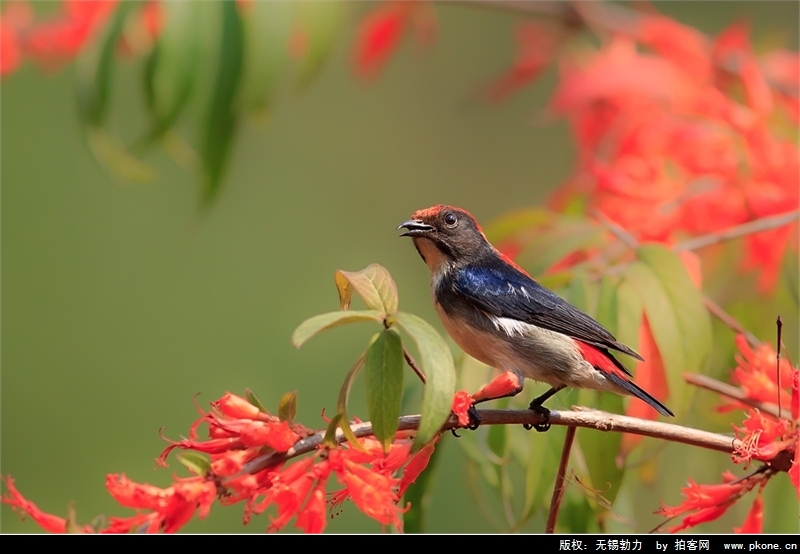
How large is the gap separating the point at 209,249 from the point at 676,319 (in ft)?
11.7

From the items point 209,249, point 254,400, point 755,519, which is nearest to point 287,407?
point 254,400

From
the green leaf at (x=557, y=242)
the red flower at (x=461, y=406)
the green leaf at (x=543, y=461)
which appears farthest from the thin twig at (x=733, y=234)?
the red flower at (x=461, y=406)

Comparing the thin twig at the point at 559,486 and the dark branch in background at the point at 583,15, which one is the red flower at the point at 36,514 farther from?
the dark branch in background at the point at 583,15

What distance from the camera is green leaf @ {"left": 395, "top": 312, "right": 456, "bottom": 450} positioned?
31.8 inches

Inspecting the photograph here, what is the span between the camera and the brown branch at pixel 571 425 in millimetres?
953

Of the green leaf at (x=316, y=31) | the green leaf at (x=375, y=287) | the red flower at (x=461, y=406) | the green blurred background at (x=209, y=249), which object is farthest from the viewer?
the green blurred background at (x=209, y=249)

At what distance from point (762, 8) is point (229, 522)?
335cm

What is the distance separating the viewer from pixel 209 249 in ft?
14.9

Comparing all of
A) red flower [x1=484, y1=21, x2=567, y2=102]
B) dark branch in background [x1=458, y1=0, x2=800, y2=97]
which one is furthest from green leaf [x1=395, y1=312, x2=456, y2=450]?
red flower [x1=484, y1=21, x2=567, y2=102]

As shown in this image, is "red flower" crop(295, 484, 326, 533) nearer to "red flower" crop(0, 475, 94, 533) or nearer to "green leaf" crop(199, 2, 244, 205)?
"red flower" crop(0, 475, 94, 533)

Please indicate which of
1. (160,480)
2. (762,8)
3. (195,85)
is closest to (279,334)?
(160,480)

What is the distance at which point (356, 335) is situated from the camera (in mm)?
3525

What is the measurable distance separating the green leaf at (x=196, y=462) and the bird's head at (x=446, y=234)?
1.75ft
